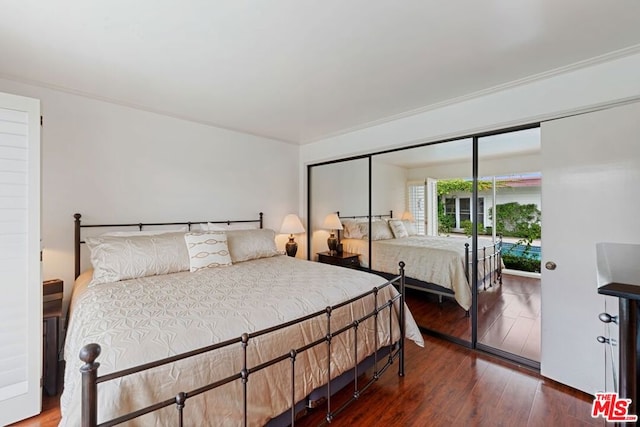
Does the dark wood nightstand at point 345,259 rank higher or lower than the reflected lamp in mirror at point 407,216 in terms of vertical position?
lower

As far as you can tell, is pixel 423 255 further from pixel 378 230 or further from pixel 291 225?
pixel 291 225

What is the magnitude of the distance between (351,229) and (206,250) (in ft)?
6.59

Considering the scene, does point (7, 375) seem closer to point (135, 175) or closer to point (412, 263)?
point (135, 175)

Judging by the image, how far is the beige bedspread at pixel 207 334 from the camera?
1.13 meters

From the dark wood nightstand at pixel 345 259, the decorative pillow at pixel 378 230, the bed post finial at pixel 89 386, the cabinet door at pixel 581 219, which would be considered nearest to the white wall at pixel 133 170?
the dark wood nightstand at pixel 345 259

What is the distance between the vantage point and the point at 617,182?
190 cm

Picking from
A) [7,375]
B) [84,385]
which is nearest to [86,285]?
[7,375]

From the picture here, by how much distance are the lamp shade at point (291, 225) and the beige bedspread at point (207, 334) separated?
170 cm

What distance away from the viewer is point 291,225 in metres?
4.04

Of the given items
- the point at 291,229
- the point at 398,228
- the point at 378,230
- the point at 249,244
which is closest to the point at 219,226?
the point at 249,244

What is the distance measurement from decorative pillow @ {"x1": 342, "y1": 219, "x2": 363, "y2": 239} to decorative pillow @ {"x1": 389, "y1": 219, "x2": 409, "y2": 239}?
536 millimetres

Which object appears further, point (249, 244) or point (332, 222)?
point (332, 222)

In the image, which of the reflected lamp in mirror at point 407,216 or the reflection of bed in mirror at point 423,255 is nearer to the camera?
the reflection of bed in mirror at point 423,255

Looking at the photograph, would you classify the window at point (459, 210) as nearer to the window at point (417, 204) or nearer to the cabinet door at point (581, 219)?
the window at point (417, 204)
